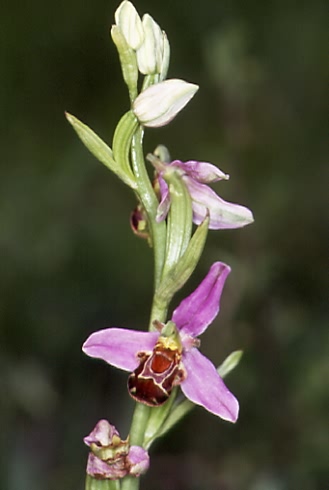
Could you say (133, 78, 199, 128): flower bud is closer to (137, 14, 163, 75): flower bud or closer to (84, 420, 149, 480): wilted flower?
(137, 14, 163, 75): flower bud

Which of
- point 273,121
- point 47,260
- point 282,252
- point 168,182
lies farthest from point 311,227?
point 168,182

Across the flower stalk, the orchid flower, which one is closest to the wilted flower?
the flower stalk

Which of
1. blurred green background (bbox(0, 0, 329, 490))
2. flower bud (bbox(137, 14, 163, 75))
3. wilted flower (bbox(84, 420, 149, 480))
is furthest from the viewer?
blurred green background (bbox(0, 0, 329, 490))

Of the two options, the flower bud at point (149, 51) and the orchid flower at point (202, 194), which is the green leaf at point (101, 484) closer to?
the orchid flower at point (202, 194)

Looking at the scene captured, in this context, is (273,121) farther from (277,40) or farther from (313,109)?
(277,40)

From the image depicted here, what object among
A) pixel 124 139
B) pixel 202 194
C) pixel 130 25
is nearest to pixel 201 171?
pixel 202 194

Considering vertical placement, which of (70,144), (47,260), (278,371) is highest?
(70,144)

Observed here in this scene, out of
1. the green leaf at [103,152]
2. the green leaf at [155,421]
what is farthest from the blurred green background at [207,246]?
the green leaf at [103,152]
